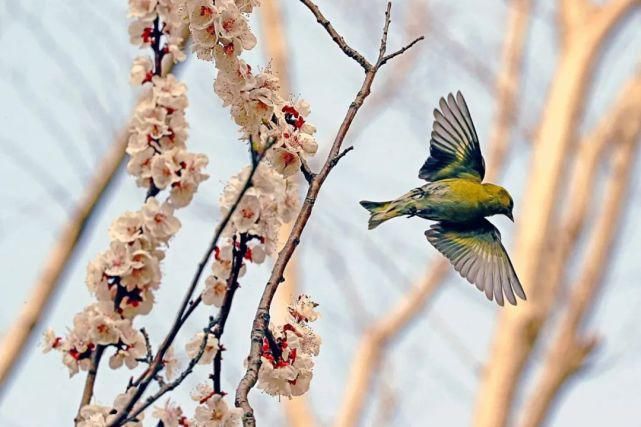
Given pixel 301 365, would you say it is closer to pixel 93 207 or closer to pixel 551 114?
pixel 93 207

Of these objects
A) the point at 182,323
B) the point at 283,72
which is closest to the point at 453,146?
the point at 182,323

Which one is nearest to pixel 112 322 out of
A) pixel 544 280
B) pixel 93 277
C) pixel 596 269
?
pixel 93 277

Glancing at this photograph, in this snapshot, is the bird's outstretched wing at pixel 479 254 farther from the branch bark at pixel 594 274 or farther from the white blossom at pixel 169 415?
the branch bark at pixel 594 274

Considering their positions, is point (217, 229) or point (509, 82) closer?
point (217, 229)

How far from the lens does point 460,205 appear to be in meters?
2.52

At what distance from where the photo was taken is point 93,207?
12.3 ft

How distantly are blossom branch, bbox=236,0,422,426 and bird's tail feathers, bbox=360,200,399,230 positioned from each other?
0.80m

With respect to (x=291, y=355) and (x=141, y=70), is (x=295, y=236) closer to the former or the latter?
(x=291, y=355)

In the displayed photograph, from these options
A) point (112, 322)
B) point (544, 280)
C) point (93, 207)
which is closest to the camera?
point (112, 322)

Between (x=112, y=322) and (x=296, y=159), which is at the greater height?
(x=296, y=159)

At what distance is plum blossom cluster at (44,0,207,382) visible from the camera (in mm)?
1887

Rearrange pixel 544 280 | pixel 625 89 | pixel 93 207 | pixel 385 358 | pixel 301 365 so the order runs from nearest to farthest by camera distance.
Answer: pixel 301 365
pixel 93 207
pixel 544 280
pixel 625 89
pixel 385 358

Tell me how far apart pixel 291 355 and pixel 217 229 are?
0.42 metres

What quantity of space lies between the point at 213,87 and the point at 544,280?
11.8 feet
